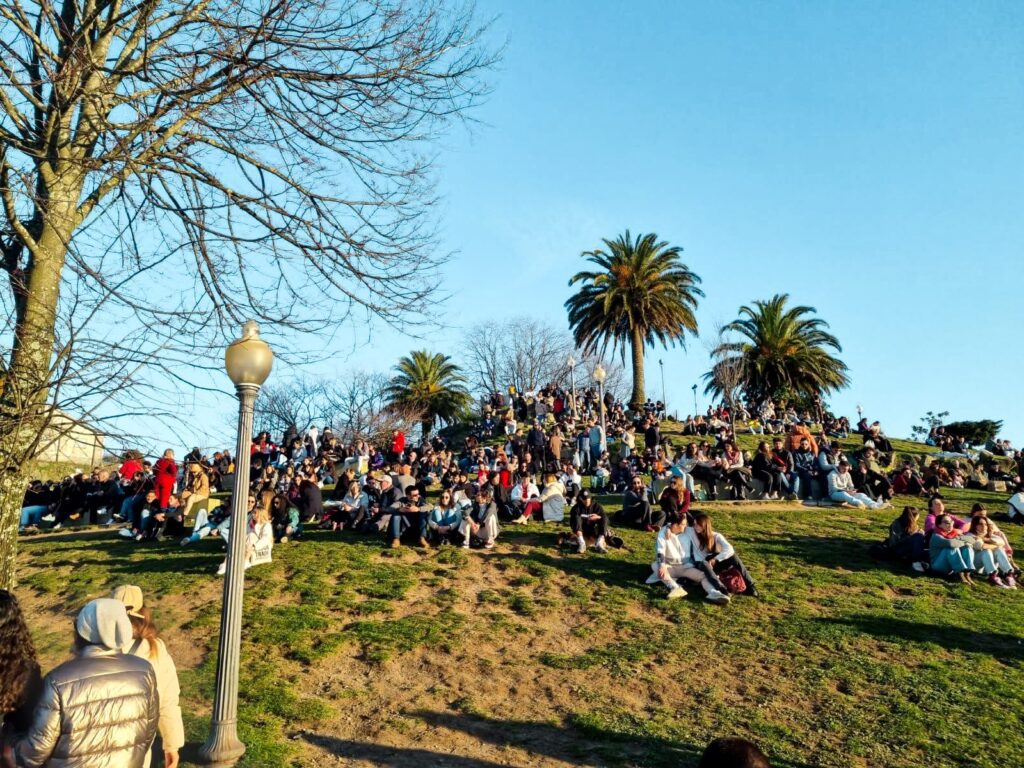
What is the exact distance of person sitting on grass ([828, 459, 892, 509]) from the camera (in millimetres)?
19062

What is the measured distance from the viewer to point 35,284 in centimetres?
794

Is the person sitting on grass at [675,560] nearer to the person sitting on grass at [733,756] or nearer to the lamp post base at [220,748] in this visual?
the lamp post base at [220,748]

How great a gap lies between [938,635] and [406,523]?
9.20 metres

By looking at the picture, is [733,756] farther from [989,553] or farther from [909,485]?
[909,485]

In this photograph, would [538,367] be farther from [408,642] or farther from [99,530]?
[408,642]

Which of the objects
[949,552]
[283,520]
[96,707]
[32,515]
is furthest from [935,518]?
[32,515]

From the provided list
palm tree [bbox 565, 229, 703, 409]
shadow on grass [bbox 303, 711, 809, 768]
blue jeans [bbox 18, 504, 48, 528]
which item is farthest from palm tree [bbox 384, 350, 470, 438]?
shadow on grass [bbox 303, 711, 809, 768]

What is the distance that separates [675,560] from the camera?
12.1 m

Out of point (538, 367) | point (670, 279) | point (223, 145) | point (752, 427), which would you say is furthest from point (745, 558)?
point (538, 367)

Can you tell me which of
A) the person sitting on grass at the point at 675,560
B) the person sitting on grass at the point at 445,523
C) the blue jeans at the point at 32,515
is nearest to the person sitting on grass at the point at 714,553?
the person sitting on grass at the point at 675,560

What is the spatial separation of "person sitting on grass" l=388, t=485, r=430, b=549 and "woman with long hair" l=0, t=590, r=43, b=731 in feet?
35.2

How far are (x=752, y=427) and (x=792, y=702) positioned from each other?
31.3 m

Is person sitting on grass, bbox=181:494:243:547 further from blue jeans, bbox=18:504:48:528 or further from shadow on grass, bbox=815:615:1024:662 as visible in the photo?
shadow on grass, bbox=815:615:1024:662

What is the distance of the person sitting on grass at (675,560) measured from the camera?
11836 millimetres
